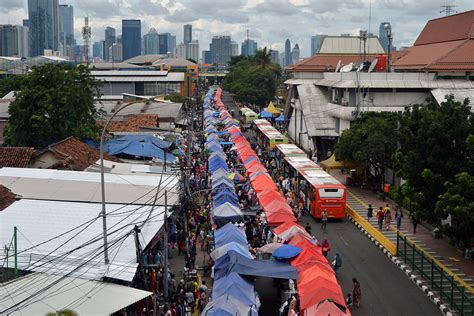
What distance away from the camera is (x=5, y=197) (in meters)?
22.2

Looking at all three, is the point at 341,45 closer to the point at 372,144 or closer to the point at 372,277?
the point at 372,144

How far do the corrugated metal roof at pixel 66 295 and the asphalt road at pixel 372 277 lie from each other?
22.9 ft

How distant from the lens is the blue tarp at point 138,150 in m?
36.0

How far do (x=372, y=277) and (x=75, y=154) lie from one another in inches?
674

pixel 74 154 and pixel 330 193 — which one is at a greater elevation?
pixel 74 154

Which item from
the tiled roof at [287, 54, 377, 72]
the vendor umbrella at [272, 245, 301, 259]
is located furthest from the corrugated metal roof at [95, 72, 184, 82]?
the vendor umbrella at [272, 245, 301, 259]

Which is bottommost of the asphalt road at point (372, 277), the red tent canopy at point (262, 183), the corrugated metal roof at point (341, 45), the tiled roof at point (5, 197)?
the asphalt road at point (372, 277)

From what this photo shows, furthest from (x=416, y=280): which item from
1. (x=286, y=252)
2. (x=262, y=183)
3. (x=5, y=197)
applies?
(x=5, y=197)

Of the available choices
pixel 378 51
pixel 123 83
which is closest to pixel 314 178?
pixel 378 51

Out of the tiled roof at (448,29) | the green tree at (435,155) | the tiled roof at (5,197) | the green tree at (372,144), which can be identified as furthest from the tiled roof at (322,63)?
the tiled roof at (5,197)

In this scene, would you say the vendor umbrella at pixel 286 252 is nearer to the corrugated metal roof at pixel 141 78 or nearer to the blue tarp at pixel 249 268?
the blue tarp at pixel 249 268

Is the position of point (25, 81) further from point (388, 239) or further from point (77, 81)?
point (388, 239)

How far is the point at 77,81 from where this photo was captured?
42.8 metres

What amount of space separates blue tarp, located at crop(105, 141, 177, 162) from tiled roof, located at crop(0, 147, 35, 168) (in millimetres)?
5737
